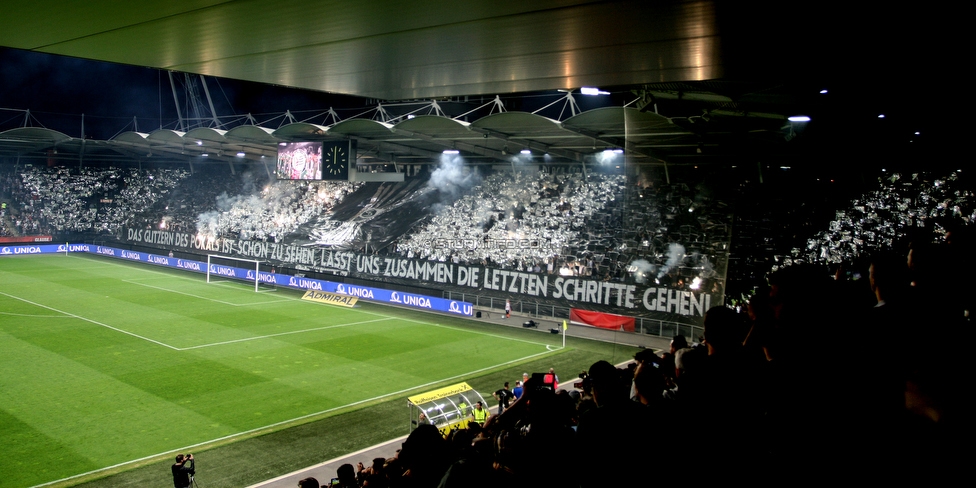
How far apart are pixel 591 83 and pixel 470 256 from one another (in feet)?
70.8

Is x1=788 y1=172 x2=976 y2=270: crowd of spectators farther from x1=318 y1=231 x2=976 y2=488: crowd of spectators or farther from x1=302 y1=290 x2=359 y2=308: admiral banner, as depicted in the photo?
x1=302 y1=290 x2=359 y2=308: admiral banner

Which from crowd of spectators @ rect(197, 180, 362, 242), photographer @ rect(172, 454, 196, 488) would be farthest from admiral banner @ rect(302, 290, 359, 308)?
photographer @ rect(172, 454, 196, 488)

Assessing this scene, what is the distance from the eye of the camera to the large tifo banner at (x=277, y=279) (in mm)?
28969

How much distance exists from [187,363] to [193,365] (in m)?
0.33

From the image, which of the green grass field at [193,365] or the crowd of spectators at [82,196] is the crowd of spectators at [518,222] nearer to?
the green grass field at [193,365]

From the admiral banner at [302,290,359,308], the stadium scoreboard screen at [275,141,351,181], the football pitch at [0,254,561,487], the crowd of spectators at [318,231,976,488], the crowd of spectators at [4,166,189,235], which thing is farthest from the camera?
the crowd of spectators at [4,166,189,235]

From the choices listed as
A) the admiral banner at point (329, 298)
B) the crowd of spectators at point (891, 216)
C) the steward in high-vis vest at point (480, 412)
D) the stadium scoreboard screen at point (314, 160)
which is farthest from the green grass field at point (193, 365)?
the crowd of spectators at point (891, 216)

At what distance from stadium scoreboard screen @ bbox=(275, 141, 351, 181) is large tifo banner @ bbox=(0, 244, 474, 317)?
6174 mm

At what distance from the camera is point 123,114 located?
47938 millimetres

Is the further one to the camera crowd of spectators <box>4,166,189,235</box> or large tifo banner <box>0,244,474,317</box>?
crowd of spectators <box>4,166,189,235</box>

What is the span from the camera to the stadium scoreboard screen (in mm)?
28234

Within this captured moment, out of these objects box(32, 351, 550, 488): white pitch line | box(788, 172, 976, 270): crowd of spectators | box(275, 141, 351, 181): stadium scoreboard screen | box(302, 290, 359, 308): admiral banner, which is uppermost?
box(275, 141, 351, 181): stadium scoreboard screen

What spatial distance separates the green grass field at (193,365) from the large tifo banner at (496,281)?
6.37 feet

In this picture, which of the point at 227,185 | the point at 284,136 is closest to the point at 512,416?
the point at 284,136
